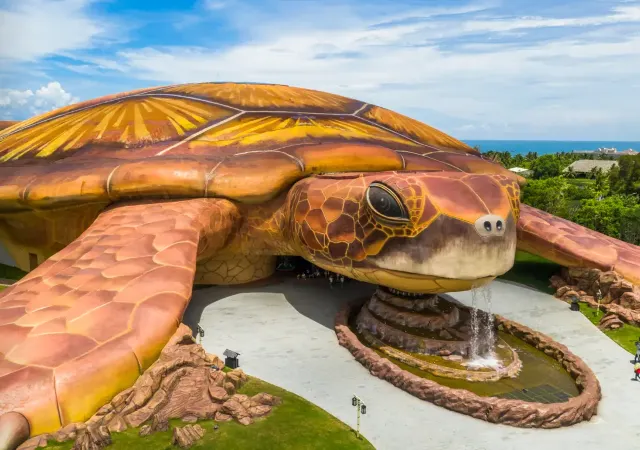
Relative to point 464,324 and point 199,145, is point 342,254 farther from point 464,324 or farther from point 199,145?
point 199,145

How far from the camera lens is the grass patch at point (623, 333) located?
21.7 feet

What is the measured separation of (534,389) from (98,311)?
15.8ft

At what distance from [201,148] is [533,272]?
7.79m

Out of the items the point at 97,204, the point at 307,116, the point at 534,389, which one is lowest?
the point at 534,389

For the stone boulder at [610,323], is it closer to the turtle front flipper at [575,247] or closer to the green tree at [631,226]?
the turtle front flipper at [575,247]

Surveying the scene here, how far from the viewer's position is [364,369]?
5.41 meters

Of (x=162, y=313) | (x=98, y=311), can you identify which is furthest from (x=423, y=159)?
(x=98, y=311)

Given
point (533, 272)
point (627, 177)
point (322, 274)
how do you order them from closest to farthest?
point (322, 274), point (533, 272), point (627, 177)

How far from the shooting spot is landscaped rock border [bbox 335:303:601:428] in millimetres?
4480

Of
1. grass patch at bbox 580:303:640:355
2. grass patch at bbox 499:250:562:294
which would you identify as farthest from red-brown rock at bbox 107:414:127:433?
grass patch at bbox 499:250:562:294

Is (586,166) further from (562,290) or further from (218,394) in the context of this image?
(218,394)

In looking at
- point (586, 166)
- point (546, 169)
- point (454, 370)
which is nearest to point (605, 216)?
point (454, 370)

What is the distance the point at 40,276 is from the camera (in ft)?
15.1

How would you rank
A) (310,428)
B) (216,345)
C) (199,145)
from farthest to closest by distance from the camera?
1. (199,145)
2. (216,345)
3. (310,428)
